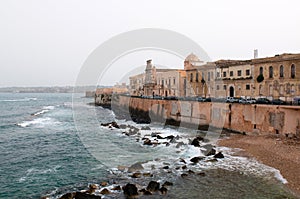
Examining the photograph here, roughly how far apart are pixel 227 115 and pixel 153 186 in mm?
17413

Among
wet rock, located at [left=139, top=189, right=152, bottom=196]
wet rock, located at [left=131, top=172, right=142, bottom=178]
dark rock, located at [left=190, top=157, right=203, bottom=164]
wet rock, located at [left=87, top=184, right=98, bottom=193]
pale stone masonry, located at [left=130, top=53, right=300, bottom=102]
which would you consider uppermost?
pale stone masonry, located at [left=130, top=53, right=300, bottom=102]

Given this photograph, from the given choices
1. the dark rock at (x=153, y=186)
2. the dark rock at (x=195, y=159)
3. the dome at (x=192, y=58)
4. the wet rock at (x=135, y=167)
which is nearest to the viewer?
the dark rock at (x=153, y=186)

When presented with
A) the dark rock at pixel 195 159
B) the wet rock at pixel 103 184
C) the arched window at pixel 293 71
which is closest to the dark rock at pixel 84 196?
the wet rock at pixel 103 184

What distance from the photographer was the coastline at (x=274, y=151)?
623 inches

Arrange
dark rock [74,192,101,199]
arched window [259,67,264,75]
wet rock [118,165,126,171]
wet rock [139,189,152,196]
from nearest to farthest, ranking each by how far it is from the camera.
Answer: dark rock [74,192,101,199] → wet rock [139,189,152,196] → wet rock [118,165,126,171] → arched window [259,67,264,75]

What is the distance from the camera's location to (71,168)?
61.8ft

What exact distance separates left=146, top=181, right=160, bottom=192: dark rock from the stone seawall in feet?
48.4

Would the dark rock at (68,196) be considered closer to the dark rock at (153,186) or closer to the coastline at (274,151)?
the dark rock at (153,186)

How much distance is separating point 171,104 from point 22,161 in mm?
21948

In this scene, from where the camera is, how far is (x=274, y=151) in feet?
67.0

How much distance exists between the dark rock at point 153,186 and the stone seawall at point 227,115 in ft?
48.4

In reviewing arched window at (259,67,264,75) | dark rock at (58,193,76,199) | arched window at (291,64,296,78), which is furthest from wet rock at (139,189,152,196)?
arched window at (259,67,264,75)

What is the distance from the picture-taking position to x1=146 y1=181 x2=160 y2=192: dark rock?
46.4 feet

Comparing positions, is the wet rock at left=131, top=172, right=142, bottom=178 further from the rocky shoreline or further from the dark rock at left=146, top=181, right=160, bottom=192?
the dark rock at left=146, top=181, right=160, bottom=192
